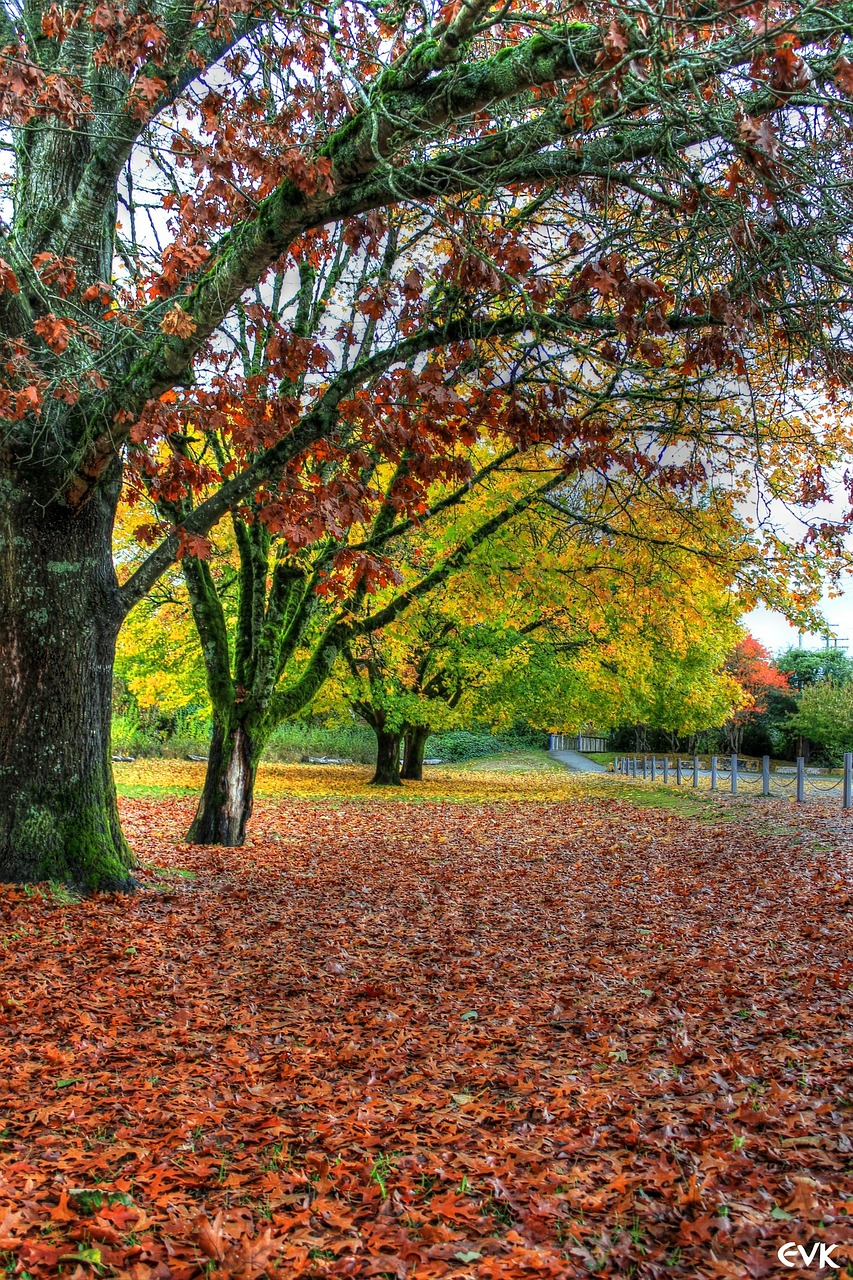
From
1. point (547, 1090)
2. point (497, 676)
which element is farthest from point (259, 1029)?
point (497, 676)

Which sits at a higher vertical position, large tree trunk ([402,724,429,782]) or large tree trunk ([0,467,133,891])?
large tree trunk ([0,467,133,891])

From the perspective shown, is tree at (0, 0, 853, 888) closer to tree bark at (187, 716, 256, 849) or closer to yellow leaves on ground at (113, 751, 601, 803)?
tree bark at (187, 716, 256, 849)

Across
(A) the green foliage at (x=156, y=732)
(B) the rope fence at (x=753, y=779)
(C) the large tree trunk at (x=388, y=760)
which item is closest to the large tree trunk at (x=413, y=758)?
(C) the large tree trunk at (x=388, y=760)

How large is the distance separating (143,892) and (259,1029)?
327cm

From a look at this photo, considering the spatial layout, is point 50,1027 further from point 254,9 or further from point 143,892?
point 254,9

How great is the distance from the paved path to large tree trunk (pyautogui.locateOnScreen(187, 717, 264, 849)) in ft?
106

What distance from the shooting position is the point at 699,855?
11.7 metres

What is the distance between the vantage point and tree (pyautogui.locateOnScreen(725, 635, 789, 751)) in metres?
43.0

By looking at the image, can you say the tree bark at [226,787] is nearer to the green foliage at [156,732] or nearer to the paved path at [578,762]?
the green foliage at [156,732]

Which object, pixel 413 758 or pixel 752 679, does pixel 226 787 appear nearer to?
pixel 413 758

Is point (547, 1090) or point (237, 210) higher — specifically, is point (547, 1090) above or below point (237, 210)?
below

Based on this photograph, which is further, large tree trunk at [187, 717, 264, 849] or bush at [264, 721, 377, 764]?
Result: bush at [264, 721, 377, 764]

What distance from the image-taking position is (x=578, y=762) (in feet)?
167

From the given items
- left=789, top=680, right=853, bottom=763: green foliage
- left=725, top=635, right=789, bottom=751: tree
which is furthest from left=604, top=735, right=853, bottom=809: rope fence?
left=725, top=635, right=789, bottom=751: tree
